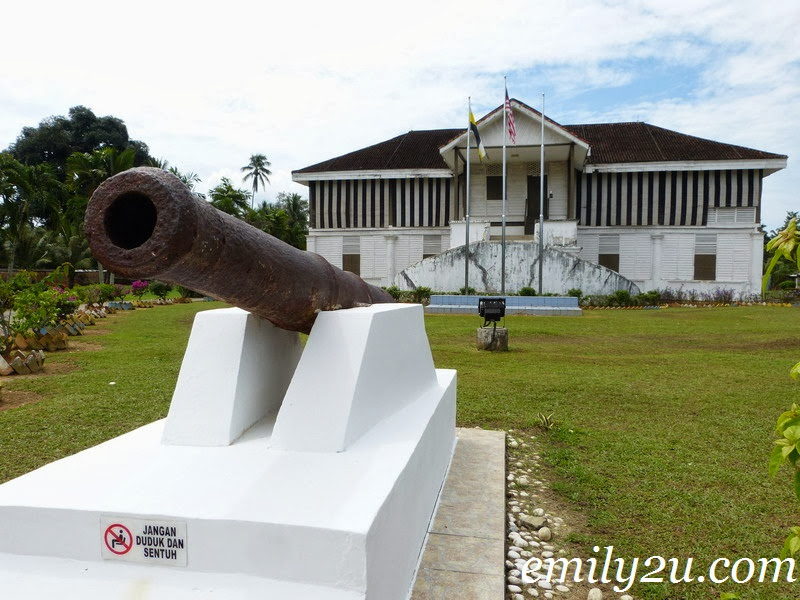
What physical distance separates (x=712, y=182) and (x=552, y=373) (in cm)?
2292

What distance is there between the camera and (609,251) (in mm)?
27406

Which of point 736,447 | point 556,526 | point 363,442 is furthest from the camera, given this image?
point 736,447

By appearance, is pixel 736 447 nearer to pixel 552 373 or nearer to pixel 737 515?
pixel 737 515

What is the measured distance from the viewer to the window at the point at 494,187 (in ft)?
92.8

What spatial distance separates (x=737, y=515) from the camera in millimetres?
3301

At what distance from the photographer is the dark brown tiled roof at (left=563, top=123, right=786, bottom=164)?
84.8 ft

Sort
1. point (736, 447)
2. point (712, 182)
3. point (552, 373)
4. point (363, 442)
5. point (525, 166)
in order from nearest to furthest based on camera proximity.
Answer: point (363, 442), point (736, 447), point (552, 373), point (712, 182), point (525, 166)

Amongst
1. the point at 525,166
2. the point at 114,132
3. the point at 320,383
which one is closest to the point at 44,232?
the point at 114,132

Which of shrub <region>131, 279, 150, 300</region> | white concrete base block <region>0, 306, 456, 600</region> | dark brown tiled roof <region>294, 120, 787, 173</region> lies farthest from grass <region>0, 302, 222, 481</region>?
dark brown tiled roof <region>294, 120, 787, 173</region>

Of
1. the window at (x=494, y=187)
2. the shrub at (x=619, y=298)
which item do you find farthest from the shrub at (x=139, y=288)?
the shrub at (x=619, y=298)

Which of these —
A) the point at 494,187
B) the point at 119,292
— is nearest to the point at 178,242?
the point at 119,292

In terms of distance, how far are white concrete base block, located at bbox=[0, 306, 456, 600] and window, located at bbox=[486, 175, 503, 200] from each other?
26.8 meters

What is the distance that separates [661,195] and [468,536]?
27.4 metres

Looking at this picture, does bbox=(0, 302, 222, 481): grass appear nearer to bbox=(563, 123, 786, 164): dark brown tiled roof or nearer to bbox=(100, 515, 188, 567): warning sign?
bbox=(100, 515, 188, 567): warning sign
